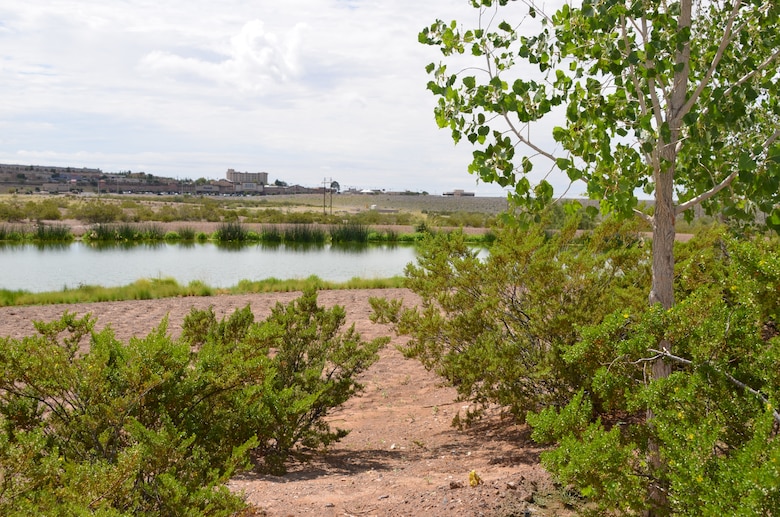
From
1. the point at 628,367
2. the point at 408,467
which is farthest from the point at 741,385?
the point at 408,467

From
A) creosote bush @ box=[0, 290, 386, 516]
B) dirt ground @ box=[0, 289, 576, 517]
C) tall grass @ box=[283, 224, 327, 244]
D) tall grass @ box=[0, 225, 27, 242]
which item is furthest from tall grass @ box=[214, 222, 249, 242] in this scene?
creosote bush @ box=[0, 290, 386, 516]

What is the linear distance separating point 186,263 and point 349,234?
15.4 meters

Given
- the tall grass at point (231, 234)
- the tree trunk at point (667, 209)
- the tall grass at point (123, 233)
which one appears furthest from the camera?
the tall grass at point (231, 234)

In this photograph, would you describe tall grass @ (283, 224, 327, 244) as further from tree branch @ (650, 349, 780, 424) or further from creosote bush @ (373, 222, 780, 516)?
tree branch @ (650, 349, 780, 424)

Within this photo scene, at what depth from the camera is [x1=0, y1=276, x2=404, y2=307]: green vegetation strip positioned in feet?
48.3

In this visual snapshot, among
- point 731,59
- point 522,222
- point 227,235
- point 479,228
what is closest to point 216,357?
point 522,222

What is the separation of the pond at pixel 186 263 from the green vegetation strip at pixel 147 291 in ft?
8.12

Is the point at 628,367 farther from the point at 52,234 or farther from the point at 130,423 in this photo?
the point at 52,234

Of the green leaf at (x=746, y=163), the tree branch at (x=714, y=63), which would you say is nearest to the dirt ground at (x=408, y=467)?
the green leaf at (x=746, y=163)

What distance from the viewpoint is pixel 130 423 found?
11.3 ft

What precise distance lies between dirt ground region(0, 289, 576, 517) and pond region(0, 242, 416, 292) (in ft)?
38.7

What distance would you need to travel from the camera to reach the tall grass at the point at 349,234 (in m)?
43.4

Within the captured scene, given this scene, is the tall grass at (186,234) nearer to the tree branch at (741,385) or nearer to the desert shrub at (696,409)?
the desert shrub at (696,409)

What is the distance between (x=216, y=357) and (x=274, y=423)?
3.42ft
